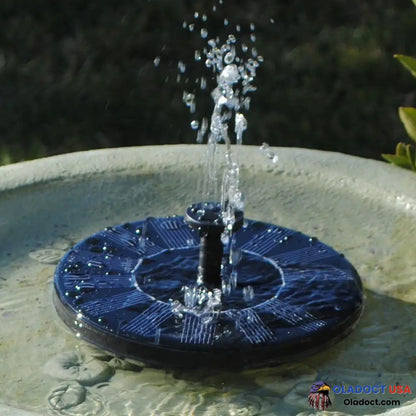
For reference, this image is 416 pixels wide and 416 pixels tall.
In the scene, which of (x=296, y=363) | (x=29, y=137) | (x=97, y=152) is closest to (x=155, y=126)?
(x=29, y=137)

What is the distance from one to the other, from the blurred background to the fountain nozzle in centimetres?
264

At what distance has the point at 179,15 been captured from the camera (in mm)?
5984

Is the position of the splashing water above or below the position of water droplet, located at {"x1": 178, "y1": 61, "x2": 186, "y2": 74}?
above

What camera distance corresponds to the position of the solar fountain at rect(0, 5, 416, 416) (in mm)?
2154

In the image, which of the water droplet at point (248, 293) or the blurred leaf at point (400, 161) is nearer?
the water droplet at point (248, 293)

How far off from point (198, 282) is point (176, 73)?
3340 millimetres

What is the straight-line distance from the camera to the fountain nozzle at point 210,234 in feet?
7.67

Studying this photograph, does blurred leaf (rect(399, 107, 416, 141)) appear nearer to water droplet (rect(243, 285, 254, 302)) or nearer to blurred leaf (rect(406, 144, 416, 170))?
blurred leaf (rect(406, 144, 416, 170))

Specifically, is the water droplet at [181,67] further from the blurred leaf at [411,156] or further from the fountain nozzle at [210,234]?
the fountain nozzle at [210,234]

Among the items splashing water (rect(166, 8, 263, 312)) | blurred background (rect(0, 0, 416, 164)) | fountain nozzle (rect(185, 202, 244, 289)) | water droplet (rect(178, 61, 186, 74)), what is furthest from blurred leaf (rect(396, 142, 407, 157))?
water droplet (rect(178, 61, 186, 74))

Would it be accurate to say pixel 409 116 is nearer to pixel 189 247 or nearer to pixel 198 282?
pixel 189 247

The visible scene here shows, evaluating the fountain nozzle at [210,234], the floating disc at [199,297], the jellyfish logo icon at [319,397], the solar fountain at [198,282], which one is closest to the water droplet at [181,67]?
the solar fountain at [198,282]

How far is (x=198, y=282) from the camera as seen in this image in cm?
244

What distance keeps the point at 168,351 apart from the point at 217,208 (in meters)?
0.43
